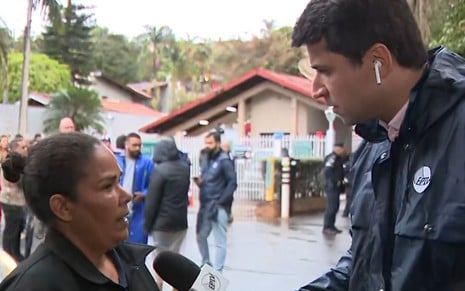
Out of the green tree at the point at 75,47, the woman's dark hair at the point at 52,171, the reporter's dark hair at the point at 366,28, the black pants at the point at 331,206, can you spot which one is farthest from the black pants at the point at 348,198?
the green tree at the point at 75,47

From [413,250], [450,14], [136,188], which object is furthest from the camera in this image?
[450,14]

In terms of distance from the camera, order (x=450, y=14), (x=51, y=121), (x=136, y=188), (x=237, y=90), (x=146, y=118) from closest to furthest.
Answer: (x=136, y=188)
(x=450, y=14)
(x=237, y=90)
(x=51, y=121)
(x=146, y=118)

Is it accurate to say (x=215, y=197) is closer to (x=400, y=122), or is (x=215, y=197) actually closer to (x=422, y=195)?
(x=400, y=122)

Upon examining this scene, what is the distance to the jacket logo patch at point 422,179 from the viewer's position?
1710 millimetres

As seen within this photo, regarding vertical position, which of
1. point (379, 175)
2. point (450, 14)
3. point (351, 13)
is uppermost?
point (450, 14)

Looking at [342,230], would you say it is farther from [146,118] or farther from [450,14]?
[146,118]

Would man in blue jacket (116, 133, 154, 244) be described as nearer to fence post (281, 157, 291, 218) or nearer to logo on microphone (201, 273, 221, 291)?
logo on microphone (201, 273, 221, 291)

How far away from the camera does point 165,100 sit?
71625 millimetres

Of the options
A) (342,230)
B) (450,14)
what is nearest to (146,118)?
(342,230)

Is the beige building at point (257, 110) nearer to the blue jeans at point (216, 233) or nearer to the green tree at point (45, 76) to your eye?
the blue jeans at point (216, 233)

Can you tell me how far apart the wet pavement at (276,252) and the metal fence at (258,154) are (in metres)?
4.25

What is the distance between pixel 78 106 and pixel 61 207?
3319cm

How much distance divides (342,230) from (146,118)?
28.3m

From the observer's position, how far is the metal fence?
791 inches
